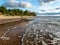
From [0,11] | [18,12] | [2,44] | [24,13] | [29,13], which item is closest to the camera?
[2,44]

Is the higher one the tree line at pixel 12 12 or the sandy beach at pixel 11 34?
the sandy beach at pixel 11 34

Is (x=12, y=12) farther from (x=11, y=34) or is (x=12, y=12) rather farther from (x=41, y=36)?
(x=41, y=36)

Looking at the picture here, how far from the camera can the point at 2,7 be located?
153 ft

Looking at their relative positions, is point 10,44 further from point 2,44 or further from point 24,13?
point 24,13

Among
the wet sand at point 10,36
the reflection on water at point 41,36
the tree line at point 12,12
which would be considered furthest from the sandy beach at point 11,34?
the tree line at point 12,12

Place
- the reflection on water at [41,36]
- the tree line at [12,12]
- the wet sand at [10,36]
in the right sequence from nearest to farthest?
the wet sand at [10,36], the reflection on water at [41,36], the tree line at [12,12]

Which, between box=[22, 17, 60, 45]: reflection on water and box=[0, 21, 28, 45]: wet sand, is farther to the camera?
box=[22, 17, 60, 45]: reflection on water

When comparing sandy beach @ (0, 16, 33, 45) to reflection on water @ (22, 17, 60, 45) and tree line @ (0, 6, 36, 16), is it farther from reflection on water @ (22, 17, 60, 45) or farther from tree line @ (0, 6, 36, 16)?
tree line @ (0, 6, 36, 16)

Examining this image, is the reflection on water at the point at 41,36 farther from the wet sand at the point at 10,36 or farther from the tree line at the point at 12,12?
the tree line at the point at 12,12

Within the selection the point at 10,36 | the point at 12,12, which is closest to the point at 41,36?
the point at 10,36

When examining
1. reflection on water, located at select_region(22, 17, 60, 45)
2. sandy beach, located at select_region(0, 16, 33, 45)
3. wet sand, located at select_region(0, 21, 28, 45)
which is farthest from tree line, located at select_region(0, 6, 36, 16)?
wet sand, located at select_region(0, 21, 28, 45)

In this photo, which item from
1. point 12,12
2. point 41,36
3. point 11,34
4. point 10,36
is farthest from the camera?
point 12,12

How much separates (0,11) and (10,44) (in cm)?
3795

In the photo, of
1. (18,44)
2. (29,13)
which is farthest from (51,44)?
(29,13)
